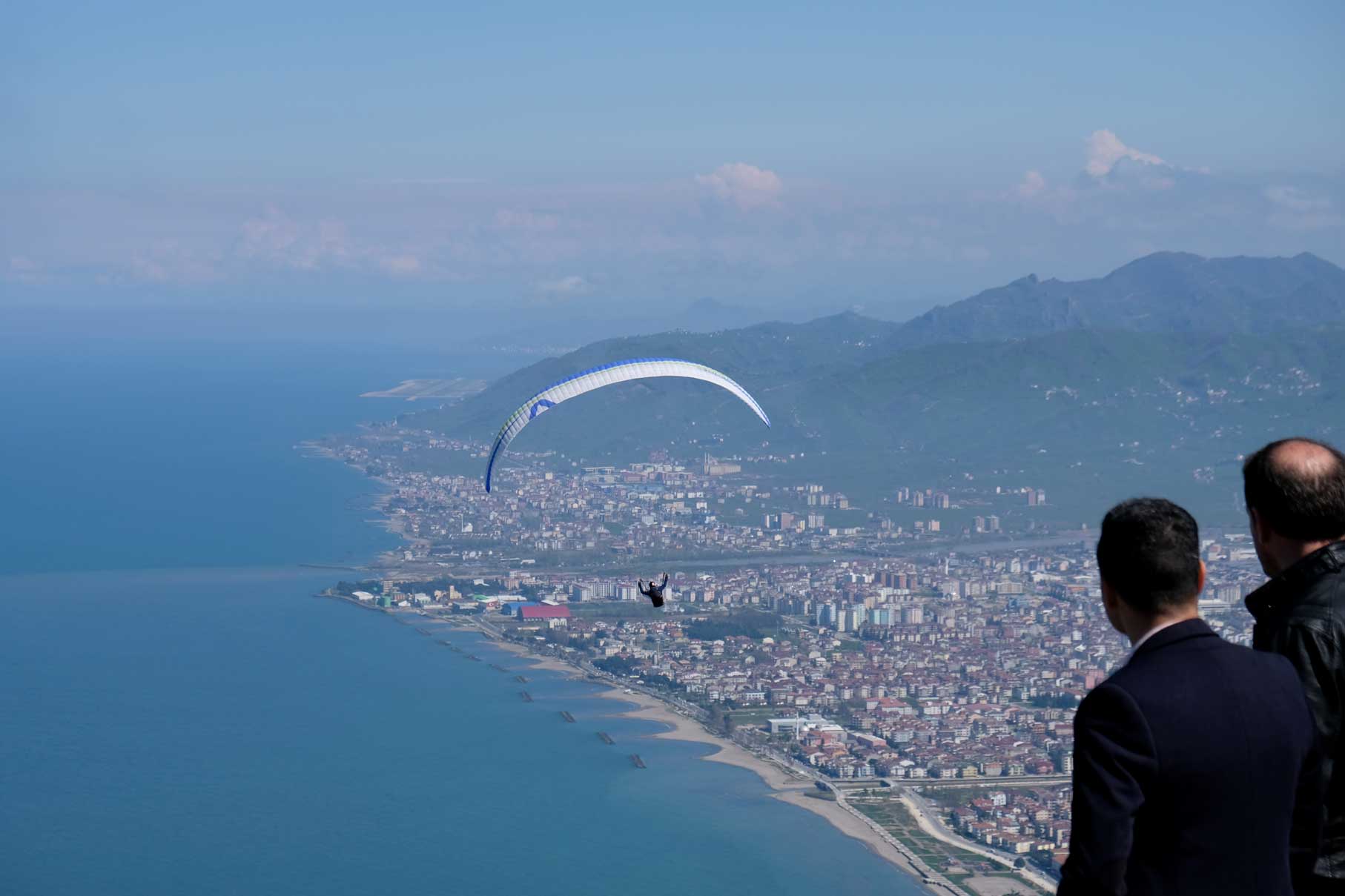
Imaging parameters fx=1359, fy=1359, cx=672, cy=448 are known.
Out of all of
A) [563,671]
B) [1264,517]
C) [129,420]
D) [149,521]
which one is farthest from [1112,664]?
[129,420]

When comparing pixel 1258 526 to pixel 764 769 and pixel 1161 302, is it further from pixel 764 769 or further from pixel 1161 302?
pixel 1161 302

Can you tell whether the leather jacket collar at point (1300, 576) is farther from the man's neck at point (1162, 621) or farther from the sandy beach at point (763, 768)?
the sandy beach at point (763, 768)

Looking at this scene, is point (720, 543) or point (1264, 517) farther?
point (720, 543)

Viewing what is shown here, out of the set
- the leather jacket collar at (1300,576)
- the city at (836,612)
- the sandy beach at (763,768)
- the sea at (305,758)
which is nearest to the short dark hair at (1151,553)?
the leather jacket collar at (1300,576)

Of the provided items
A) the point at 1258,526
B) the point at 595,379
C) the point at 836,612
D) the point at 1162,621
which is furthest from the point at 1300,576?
the point at 836,612

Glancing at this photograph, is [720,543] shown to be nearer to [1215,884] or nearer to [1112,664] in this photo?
[1112,664]

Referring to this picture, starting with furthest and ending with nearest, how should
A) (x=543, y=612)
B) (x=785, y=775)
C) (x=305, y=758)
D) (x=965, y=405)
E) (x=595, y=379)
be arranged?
(x=965, y=405)
(x=543, y=612)
(x=305, y=758)
(x=785, y=775)
(x=595, y=379)
